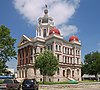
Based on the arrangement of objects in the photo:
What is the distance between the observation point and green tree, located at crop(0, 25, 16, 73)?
52781 mm

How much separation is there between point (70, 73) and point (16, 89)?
54.5m

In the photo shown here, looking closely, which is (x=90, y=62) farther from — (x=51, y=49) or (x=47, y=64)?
(x=47, y=64)

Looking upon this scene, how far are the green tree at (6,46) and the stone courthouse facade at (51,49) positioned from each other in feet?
98.5

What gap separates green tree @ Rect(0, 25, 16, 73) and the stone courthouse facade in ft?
98.5

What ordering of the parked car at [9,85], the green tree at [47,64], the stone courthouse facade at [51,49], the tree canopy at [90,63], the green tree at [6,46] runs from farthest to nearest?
the tree canopy at [90,63] → the stone courthouse facade at [51,49] → the green tree at [47,64] → the green tree at [6,46] → the parked car at [9,85]

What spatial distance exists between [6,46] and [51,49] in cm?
3227

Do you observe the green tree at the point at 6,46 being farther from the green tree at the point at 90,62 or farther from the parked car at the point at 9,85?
the green tree at the point at 90,62

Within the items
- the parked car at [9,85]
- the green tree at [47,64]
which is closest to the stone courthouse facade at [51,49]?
the green tree at [47,64]

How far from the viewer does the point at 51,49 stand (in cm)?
8450

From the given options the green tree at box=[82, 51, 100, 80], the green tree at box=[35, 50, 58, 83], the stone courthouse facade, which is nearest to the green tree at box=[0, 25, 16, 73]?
Result: the green tree at box=[35, 50, 58, 83]

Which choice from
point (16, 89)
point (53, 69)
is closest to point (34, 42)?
point (53, 69)

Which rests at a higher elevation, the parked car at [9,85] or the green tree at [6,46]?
the green tree at [6,46]

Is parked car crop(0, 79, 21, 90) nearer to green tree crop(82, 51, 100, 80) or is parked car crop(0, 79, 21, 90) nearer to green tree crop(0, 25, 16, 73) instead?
green tree crop(0, 25, 16, 73)

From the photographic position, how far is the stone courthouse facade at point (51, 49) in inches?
3327
